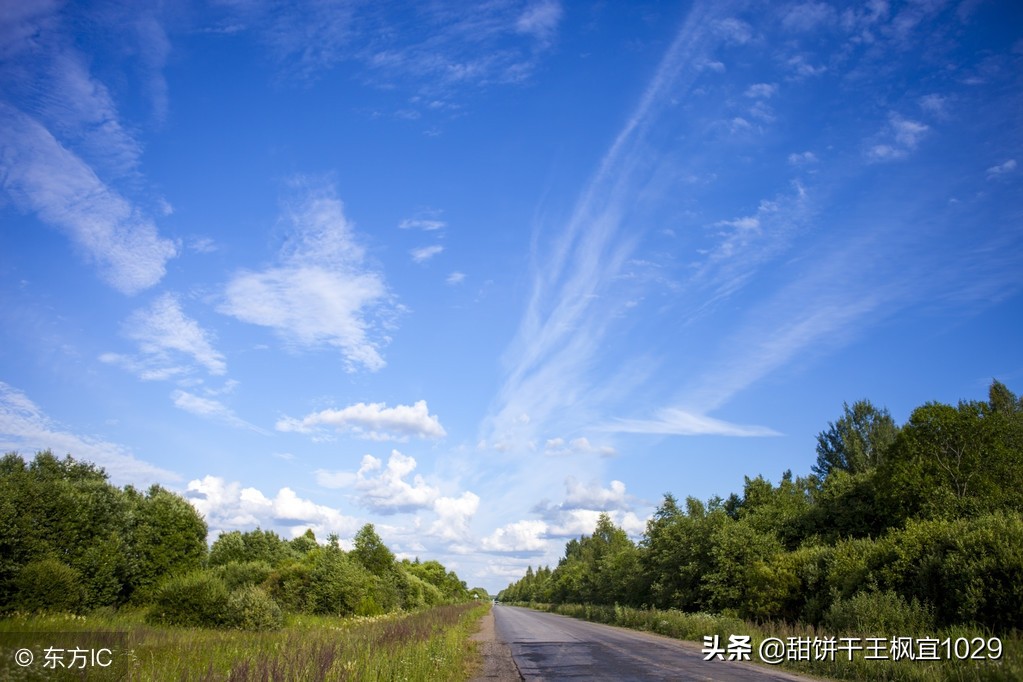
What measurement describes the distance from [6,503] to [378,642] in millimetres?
20161

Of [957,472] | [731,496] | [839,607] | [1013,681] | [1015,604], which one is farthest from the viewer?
[731,496]

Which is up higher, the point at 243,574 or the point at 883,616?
the point at 883,616

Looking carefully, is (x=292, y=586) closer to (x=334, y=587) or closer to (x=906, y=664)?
(x=334, y=587)

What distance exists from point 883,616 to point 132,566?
36075 mm

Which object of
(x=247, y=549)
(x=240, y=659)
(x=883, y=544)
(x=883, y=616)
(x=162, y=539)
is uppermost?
(x=883, y=544)

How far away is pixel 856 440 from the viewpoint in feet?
219

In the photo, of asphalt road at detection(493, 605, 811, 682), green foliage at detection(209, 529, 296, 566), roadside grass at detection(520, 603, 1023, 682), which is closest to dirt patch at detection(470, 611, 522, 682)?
asphalt road at detection(493, 605, 811, 682)

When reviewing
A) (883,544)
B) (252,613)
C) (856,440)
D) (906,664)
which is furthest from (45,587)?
(856,440)

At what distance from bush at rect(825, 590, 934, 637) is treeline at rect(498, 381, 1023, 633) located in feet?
0.18

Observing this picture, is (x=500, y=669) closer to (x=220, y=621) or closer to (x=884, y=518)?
(x=220, y=621)

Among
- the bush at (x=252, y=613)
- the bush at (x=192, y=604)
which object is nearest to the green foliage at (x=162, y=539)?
the bush at (x=192, y=604)

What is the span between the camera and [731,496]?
209 feet

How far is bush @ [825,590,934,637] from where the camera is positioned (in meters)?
18.7

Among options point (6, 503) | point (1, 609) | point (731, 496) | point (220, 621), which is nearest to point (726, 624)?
point (220, 621)
